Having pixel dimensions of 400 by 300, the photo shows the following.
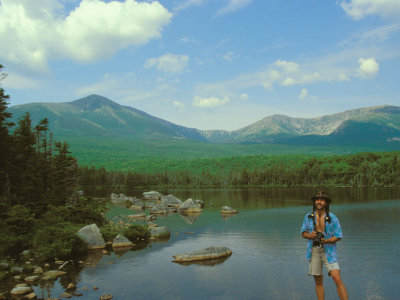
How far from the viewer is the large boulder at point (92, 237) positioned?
30.5 meters

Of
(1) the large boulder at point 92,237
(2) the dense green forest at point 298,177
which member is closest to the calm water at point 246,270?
(1) the large boulder at point 92,237

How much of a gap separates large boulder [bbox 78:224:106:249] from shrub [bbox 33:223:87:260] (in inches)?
48.7

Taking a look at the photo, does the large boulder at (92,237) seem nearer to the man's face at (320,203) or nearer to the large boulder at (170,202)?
the man's face at (320,203)

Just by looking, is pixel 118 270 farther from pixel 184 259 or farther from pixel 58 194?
pixel 58 194

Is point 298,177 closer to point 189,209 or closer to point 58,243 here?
point 189,209

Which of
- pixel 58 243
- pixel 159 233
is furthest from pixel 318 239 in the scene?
pixel 159 233

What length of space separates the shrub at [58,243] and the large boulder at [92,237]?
124cm

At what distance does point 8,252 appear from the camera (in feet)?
91.5

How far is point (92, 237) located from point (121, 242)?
107 inches

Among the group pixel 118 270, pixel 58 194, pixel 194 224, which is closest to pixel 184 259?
pixel 118 270

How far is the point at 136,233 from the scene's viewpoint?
3488 centimetres

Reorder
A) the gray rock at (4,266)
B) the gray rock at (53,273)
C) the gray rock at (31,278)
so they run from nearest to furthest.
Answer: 1. the gray rock at (31,278)
2. the gray rock at (53,273)
3. the gray rock at (4,266)

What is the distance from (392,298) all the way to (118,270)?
661 inches

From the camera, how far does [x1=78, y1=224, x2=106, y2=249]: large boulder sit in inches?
1202
